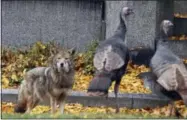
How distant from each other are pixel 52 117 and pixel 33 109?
1937mm

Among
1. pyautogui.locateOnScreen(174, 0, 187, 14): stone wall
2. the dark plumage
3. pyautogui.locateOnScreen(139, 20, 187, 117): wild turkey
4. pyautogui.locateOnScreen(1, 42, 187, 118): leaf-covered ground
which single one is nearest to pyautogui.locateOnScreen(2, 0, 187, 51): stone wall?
pyautogui.locateOnScreen(1, 42, 187, 118): leaf-covered ground

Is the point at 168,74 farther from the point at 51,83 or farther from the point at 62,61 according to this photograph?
the point at 51,83

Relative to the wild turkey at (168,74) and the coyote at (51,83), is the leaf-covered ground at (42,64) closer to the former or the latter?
the wild turkey at (168,74)

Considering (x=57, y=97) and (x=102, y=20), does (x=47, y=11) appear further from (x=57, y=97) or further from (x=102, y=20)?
(x=57, y=97)

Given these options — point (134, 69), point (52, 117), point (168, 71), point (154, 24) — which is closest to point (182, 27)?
point (154, 24)

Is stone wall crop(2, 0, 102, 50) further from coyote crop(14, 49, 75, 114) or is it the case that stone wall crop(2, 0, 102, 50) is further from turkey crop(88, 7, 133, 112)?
coyote crop(14, 49, 75, 114)

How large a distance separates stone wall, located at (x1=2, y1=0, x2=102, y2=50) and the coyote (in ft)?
14.8

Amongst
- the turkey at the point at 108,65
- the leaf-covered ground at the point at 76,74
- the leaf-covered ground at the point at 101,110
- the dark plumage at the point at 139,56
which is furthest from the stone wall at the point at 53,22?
the turkey at the point at 108,65

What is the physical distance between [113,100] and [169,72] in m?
1.61

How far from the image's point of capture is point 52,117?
947 centimetres

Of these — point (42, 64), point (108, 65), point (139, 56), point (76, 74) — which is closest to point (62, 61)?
point (108, 65)

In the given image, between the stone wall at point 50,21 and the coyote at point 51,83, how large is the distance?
452 centimetres

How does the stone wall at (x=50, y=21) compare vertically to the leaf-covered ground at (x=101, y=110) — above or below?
above

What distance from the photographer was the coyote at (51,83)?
34.4 ft
